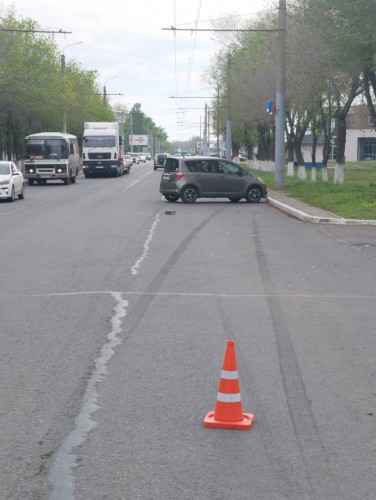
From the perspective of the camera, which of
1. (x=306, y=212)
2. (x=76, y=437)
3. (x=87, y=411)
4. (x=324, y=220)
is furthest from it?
(x=306, y=212)

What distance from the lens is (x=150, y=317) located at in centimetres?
1019

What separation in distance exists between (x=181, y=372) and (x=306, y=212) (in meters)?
19.0

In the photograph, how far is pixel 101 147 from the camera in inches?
2365

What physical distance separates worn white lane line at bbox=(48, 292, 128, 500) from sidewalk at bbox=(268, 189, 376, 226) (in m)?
15.2

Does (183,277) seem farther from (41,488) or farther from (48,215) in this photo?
(48,215)

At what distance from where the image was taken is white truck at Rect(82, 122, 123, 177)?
59219 millimetres

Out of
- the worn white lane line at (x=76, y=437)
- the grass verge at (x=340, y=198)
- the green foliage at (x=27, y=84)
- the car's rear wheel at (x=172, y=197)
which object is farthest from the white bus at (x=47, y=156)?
the worn white lane line at (x=76, y=437)

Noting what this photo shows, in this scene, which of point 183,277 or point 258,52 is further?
point 258,52

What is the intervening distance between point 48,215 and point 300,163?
25332mm

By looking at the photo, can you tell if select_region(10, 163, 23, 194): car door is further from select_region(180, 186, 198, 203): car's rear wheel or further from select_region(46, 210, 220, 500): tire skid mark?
select_region(46, 210, 220, 500): tire skid mark

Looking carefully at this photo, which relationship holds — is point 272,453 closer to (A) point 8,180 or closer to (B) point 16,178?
(A) point 8,180

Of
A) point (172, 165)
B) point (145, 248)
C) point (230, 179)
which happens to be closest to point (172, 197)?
point (172, 165)

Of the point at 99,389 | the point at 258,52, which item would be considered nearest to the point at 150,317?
the point at 99,389

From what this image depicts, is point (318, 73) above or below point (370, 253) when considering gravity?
above
